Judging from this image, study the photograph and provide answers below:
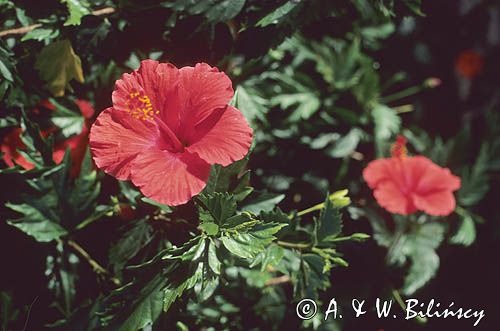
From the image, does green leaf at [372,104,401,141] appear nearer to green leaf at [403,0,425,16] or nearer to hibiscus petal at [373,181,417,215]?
hibiscus petal at [373,181,417,215]

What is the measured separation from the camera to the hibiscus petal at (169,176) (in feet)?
2.85

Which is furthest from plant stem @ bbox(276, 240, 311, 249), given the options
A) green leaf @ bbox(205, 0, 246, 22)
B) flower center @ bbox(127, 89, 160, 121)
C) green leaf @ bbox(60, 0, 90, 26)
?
green leaf @ bbox(60, 0, 90, 26)

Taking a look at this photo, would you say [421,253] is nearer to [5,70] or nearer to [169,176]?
[169,176]

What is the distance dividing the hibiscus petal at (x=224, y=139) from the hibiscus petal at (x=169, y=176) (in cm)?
2

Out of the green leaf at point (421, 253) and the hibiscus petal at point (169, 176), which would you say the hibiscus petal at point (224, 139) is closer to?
the hibiscus petal at point (169, 176)

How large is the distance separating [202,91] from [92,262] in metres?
0.49

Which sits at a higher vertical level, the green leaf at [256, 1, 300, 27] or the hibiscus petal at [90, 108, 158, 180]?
the green leaf at [256, 1, 300, 27]

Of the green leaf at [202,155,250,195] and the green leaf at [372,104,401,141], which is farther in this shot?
the green leaf at [372,104,401,141]

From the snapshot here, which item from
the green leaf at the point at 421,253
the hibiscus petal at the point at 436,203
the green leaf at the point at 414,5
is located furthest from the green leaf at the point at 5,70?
the green leaf at the point at 421,253

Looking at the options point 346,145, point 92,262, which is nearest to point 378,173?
point 346,145

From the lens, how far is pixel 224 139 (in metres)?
0.92

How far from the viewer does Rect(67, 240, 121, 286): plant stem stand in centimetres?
114

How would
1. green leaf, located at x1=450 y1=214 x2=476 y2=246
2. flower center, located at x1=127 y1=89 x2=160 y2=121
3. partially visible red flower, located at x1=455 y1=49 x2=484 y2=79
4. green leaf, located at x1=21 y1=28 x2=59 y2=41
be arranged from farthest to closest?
partially visible red flower, located at x1=455 y1=49 x2=484 y2=79, green leaf, located at x1=450 y1=214 x2=476 y2=246, green leaf, located at x1=21 y1=28 x2=59 y2=41, flower center, located at x1=127 y1=89 x2=160 y2=121

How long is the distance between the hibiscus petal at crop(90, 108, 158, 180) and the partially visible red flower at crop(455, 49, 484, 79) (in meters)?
1.93
